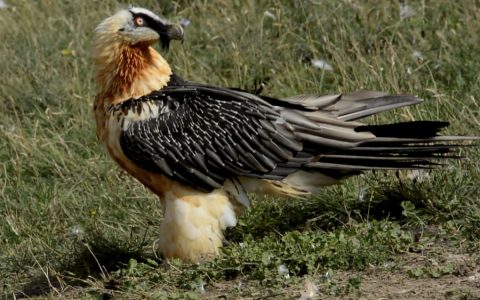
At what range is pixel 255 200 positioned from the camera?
298 inches

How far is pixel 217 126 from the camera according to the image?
23.2ft

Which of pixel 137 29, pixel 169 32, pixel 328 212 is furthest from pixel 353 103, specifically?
pixel 137 29

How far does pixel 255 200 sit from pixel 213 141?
2.28 feet

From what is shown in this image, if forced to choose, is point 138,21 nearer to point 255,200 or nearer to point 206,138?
point 206,138

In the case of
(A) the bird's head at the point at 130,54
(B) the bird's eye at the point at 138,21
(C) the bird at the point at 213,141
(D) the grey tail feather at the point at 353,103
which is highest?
(B) the bird's eye at the point at 138,21

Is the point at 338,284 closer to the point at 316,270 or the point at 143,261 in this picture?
the point at 316,270

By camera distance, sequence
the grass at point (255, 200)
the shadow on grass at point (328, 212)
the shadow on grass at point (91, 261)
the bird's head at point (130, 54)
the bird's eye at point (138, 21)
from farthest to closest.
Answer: the bird's eye at point (138, 21) → the bird's head at point (130, 54) → the shadow on grass at point (328, 212) → the shadow on grass at point (91, 261) → the grass at point (255, 200)

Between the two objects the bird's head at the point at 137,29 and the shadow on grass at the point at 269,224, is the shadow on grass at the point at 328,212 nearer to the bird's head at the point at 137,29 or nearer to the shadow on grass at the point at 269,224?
the shadow on grass at the point at 269,224

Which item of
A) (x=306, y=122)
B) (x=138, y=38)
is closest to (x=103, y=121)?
(x=138, y=38)

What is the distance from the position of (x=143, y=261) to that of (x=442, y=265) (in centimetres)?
183

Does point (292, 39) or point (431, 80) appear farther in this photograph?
point (292, 39)

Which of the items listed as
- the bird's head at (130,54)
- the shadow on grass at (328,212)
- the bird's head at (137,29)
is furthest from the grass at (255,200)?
the bird's head at (137,29)

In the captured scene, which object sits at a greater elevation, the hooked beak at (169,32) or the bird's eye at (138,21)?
the bird's eye at (138,21)

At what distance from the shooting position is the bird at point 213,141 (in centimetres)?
689
